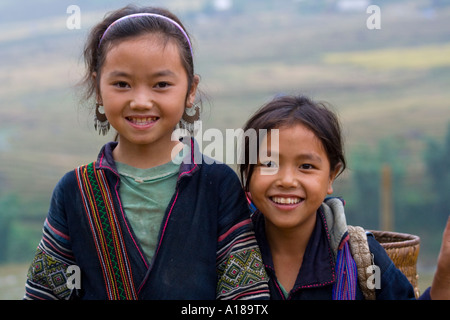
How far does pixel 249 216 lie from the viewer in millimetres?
2389

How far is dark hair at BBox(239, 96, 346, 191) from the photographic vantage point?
2.30 meters

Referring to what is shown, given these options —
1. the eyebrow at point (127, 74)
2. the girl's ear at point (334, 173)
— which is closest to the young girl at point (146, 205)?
the eyebrow at point (127, 74)

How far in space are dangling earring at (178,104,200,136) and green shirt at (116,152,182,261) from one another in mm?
208

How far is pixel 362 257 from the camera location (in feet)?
7.51

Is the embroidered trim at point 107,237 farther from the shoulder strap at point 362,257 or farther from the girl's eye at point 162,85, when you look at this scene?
the shoulder strap at point 362,257

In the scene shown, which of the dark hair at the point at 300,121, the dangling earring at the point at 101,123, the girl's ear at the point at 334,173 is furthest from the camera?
the dangling earring at the point at 101,123

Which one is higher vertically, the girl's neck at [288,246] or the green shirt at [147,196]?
the green shirt at [147,196]

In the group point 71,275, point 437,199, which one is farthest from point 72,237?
point 437,199

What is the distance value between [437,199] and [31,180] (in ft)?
16.3

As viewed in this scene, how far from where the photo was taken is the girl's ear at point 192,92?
2.44 metres

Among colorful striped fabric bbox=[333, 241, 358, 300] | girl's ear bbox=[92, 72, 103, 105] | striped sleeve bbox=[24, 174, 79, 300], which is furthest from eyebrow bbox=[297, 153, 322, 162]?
striped sleeve bbox=[24, 174, 79, 300]

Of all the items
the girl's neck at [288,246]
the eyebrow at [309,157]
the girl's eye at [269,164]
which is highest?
the eyebrow at [309,157]
